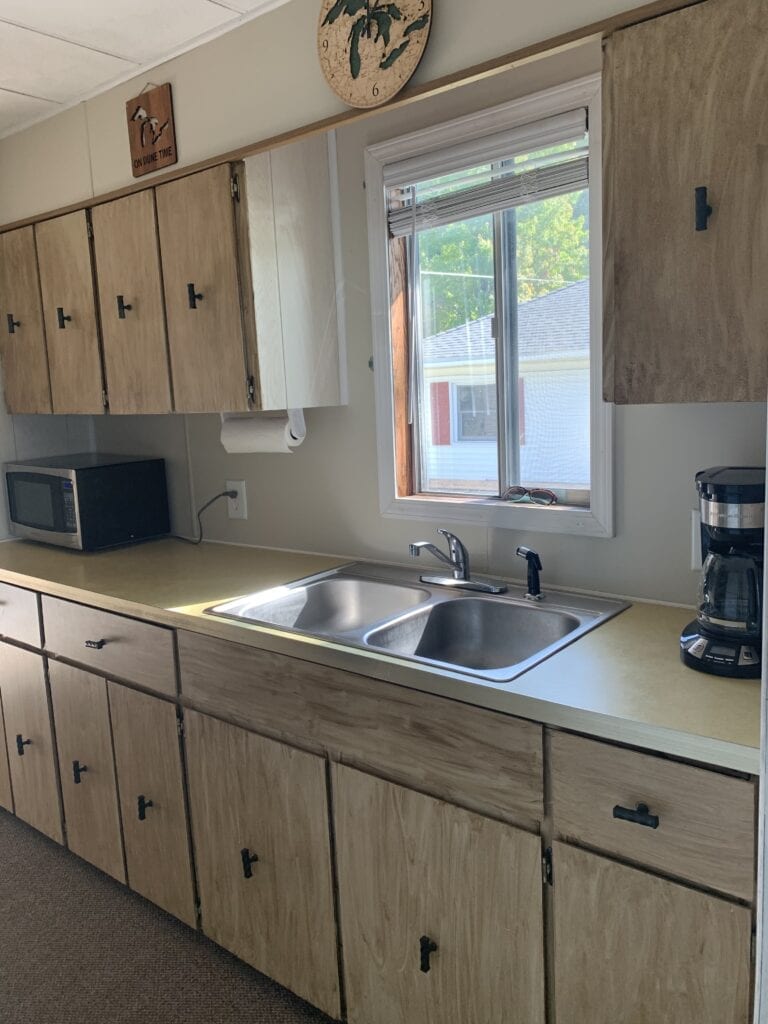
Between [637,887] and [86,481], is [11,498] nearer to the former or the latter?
[86,481]

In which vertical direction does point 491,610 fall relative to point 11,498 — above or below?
below

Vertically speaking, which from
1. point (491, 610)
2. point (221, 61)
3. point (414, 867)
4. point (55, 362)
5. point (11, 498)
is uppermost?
point (221, 61)

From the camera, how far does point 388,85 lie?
166 cm

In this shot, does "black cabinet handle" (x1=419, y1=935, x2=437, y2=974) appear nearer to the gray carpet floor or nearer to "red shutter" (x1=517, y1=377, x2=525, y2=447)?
the gray carpet floor

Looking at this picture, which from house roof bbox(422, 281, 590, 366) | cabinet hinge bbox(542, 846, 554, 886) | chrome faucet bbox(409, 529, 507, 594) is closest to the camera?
cabinet hinge bbox(542, 846, 554, 886)

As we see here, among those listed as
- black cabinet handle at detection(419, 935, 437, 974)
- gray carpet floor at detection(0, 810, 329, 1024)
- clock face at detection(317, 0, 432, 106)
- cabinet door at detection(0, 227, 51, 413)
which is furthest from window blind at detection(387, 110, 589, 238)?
gray carpet floor at detection(0, 810, 329, 1024)

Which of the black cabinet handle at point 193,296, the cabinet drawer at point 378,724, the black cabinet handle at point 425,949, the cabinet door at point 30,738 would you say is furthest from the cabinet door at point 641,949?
the cabinet door at point 30,738

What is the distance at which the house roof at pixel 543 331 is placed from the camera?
6.53ft

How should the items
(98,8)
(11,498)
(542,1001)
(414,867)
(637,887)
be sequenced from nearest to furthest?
1. (637,887)
2. (542,1001)
3. (414,867)
4. (98,8)
5. (11,498)

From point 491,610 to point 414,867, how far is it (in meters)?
0.63

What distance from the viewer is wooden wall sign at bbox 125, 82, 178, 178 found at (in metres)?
2.20

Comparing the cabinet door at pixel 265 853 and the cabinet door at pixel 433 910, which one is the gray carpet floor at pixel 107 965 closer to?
the cabinet door at pixel 265 853

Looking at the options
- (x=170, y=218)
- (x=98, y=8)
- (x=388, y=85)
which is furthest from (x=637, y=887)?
(x=98, y=8)

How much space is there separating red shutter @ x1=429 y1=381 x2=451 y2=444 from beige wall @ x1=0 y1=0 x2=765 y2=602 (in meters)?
0.18
